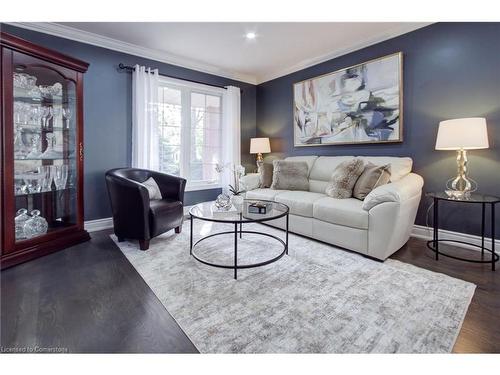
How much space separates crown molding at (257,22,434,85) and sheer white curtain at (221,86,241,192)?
77cm

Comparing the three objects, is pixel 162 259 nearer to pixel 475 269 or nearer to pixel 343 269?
pixel 343 269

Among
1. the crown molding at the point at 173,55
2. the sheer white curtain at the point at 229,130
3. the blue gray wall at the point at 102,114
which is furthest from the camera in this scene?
the sheer white curtain at the point at 229,130

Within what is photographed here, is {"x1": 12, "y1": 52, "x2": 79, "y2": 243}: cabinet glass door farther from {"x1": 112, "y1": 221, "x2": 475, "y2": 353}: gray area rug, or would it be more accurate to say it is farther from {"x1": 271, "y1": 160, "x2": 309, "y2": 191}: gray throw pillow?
{"x1": 271, "y1": 160, "x2": 309, "y2": 191}: gray throw pillow

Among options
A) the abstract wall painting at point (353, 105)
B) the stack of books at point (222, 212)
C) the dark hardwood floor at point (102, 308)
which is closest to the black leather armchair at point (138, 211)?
the dark hardwood floor at point (102, 308)

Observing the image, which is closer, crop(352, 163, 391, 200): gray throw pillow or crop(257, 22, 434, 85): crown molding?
crop(352, 163, 391, 200): gray throw pillow

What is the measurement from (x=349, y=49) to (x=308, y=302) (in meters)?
3.42

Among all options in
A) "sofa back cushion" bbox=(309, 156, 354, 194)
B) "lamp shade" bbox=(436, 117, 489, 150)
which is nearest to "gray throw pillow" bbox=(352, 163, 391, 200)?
"lamp shade" bbox=(436, 117, 489, 150)

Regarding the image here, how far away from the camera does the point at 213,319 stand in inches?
59.5

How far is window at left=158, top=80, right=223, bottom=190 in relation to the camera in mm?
4008

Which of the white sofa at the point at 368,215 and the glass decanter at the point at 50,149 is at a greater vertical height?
the glass decanter at the point at 50,149

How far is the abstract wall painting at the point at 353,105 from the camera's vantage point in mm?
3117

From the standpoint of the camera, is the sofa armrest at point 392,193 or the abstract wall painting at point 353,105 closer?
the sofa armrest at point 392,193

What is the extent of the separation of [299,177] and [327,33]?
1.86m

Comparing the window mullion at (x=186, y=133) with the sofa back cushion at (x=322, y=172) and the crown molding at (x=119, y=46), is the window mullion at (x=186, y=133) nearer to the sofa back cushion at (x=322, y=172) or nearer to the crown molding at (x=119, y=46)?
the crown molding at (x=119, y=46)
